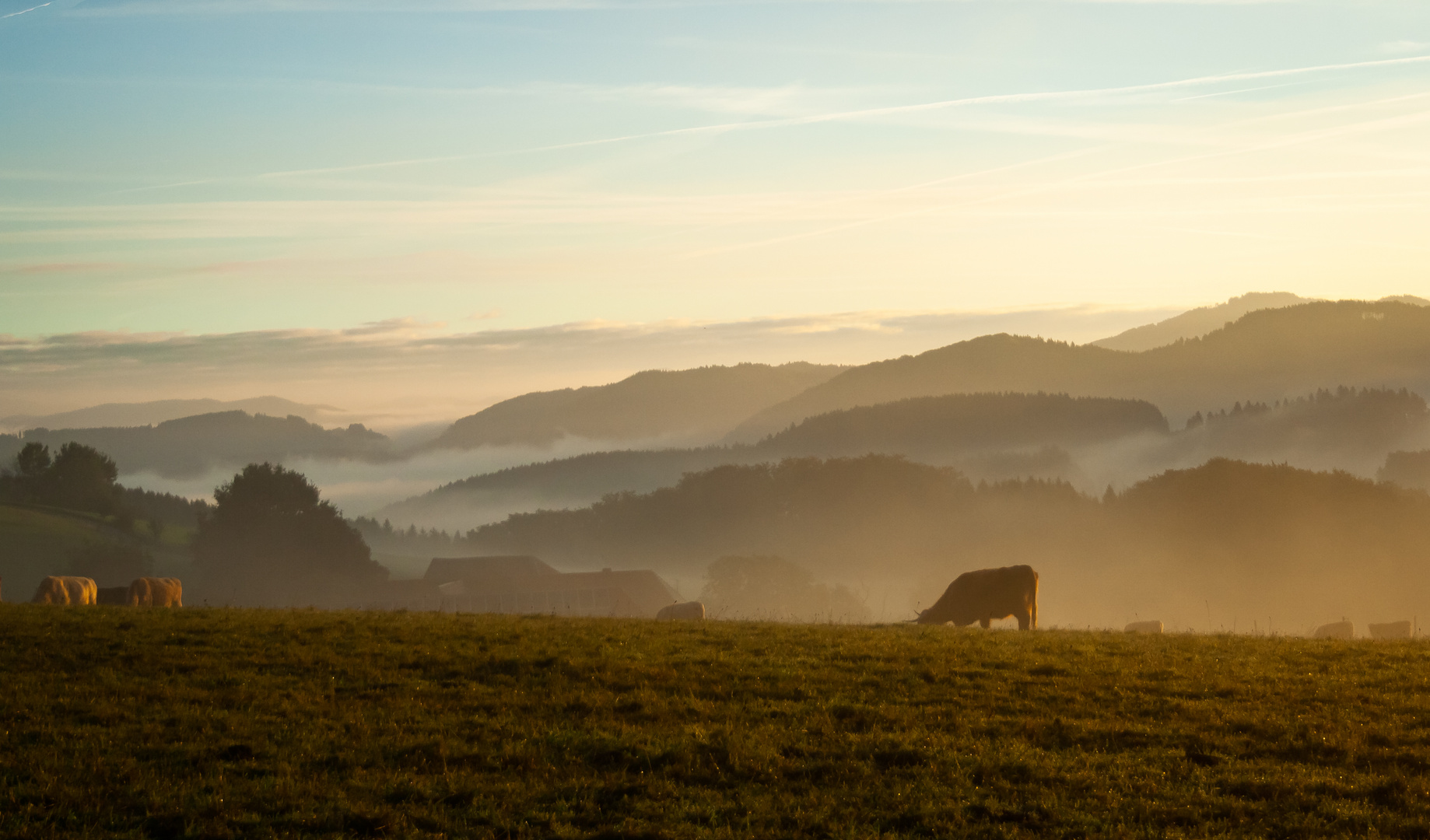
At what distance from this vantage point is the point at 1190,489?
149500 millimetres

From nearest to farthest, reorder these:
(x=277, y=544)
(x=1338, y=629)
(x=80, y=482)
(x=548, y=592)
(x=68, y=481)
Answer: (x=1338, y=629) → (x=277, y=544) → (x=68, y=481) → (x=80, y=482) → (x=548, y=592)

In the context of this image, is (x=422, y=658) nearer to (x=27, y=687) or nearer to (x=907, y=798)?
(x=27, y=687)

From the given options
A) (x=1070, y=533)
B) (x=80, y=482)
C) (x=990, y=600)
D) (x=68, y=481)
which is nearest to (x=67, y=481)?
(x=68, y=481)

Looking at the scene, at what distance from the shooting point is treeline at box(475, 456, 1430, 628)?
443 ft

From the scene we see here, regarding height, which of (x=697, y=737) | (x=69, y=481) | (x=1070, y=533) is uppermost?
(x=69, y=481)

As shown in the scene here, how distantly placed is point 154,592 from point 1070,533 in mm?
135317

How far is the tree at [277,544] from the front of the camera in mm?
99000

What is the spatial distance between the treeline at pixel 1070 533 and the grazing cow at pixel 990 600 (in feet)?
334

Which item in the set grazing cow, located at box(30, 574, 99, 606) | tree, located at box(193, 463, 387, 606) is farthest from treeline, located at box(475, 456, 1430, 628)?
grazing cow, located at box(30, 574, 99, 606)

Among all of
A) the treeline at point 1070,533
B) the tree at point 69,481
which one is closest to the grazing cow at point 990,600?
the treeline at point 1070,533

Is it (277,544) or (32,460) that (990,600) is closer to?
(277,544)

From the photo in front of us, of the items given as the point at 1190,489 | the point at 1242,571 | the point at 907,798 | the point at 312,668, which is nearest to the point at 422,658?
the point at 312,668

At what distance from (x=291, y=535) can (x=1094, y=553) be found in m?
103

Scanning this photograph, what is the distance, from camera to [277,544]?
3989 inches
